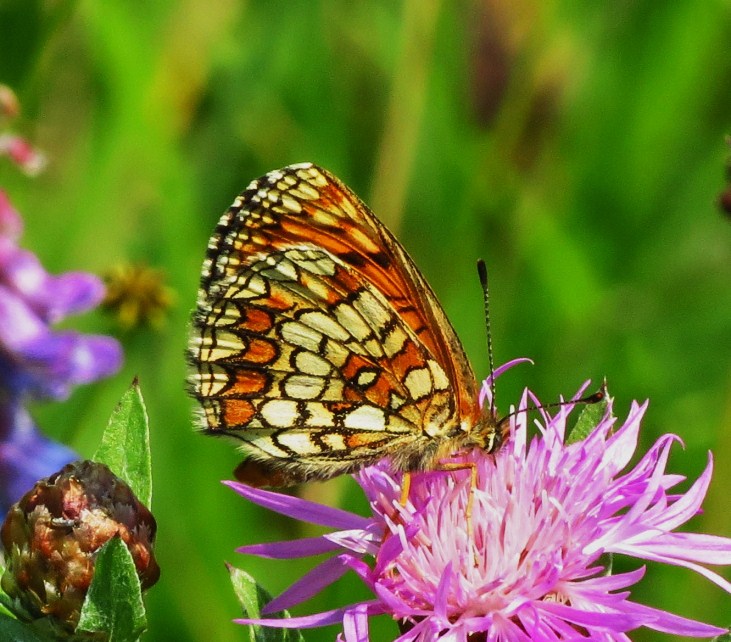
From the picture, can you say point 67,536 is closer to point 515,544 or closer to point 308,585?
point 308,585

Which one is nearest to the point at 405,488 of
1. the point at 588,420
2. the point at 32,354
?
the point at 588,420

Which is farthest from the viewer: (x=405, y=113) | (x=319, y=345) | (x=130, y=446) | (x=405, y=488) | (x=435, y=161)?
(x=435, y=161)

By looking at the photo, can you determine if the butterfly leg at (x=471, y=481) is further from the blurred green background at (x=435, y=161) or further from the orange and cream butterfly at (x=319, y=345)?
the blurred green background at (x=435, y=161)

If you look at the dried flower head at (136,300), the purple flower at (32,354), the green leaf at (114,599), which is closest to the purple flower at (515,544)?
the green leaf at (114,599)

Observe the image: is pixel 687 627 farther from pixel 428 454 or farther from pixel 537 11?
pixel 537 11

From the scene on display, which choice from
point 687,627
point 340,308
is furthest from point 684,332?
point 687,627

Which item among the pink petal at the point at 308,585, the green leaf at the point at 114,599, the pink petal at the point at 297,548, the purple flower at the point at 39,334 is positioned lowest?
the pink petal at the point at 308,585
